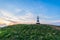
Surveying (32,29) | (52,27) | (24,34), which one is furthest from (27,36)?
(52,27)

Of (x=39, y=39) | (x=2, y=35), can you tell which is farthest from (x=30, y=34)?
(x=2, y=35)

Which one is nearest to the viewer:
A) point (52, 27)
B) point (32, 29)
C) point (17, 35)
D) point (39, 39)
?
point (39, 39)

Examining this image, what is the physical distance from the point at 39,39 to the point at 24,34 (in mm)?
1280

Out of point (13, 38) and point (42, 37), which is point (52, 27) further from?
point (13, 38)

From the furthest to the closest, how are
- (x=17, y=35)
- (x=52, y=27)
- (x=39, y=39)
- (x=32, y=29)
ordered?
(x=52, y=27), (x=32, y=29), (x=17, y=35), (x=39, y=39)

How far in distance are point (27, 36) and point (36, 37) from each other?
23.4 inches

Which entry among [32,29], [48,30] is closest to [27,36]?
[32,29]

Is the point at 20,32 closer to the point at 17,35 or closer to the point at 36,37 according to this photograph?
the point at 17,35

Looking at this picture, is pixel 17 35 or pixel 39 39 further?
pixel 17 35

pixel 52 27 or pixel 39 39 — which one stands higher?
pixel 52 27

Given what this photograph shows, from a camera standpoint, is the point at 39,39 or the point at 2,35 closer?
the point at 39,39

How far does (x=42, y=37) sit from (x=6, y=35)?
252 centimetres

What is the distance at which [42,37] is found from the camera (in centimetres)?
956

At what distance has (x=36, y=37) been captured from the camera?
9.64 m
